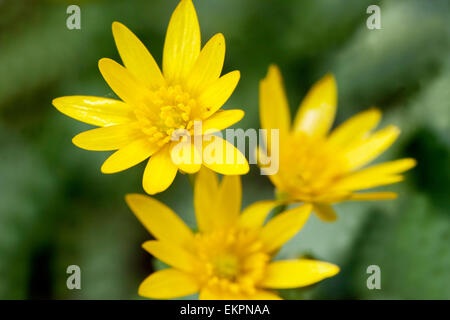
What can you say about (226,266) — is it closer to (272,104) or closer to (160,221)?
(160,221)

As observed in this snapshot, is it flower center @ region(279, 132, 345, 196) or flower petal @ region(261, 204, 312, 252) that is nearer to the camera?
flower petal @ region(261, 204, 312, 252)

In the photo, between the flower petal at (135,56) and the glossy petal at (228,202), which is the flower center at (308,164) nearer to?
the glossy petal at (228,202)

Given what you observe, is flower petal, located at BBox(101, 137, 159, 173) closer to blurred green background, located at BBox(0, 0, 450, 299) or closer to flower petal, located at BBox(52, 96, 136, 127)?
flower petal, located at BBox(52, 96, 136, 127)

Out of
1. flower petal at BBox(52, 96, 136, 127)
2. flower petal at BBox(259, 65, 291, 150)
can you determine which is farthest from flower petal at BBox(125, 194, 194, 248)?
flower petal at BBox(259, 65, 291, 150)

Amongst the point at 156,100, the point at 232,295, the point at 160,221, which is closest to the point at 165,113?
the point at 156,100

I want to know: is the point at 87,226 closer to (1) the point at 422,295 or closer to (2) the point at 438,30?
(1) the point at 422,295
